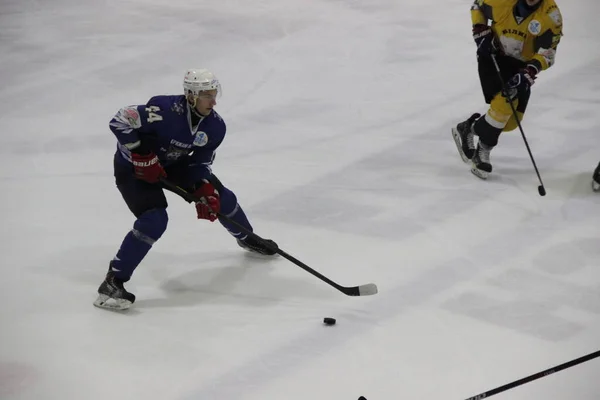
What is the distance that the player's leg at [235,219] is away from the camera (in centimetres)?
334

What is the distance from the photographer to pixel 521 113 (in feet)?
14.1

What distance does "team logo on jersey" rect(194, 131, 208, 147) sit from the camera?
3.15 metres

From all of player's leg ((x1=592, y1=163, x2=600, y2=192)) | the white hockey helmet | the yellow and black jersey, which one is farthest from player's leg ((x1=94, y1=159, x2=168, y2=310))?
player's leg ((x1=592, y1=163, x2=600, y2=192))

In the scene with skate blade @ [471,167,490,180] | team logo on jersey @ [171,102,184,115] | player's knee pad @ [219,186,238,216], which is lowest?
skate blade @ [471,167,490,180]

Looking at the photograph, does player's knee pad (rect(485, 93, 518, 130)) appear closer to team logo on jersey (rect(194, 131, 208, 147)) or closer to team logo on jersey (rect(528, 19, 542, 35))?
team logo on jersey (rect(528, 19, 542, 35))

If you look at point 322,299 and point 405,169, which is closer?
point 322,299

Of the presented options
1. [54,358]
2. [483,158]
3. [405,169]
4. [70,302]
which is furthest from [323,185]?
[54,358]

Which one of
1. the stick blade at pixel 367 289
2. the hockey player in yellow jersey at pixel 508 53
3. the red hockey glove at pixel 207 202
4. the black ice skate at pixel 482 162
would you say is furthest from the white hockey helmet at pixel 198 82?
the black ice skate at pixel 482 162

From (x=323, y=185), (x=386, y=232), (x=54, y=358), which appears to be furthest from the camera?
(x=323, y=185)

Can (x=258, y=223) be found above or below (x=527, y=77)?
below

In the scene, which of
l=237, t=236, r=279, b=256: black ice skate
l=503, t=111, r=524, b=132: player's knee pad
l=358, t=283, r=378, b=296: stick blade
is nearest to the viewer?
l=358, t=283, r=378, b=296: stick blade

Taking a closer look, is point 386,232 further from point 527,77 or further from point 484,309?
point 527,77

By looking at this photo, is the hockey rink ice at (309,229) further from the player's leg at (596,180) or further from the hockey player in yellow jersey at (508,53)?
the hockey player in yellow jersey at (508,53)

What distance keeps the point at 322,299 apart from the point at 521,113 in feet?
5.50
